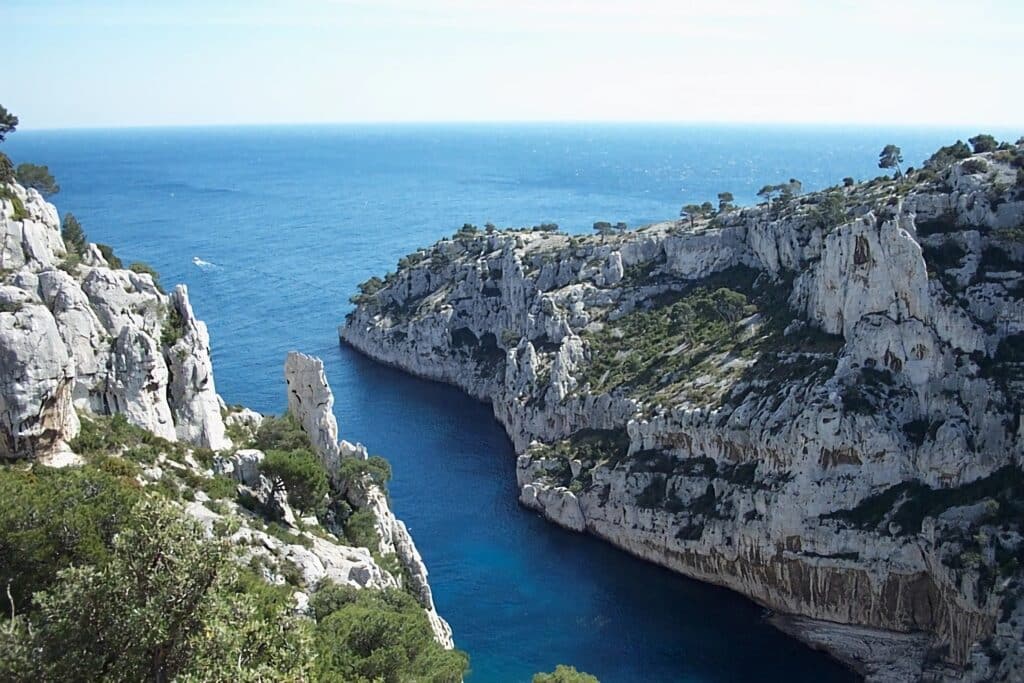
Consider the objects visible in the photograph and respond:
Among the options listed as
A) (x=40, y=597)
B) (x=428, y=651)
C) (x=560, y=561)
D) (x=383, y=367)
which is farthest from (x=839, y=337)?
(x=383, y=367)

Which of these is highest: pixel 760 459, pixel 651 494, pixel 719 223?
pixel 719 223

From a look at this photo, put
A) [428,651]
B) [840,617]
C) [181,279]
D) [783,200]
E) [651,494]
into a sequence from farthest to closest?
[181,279] → [783,200] → [651,494] → [840,617] → [428,651]

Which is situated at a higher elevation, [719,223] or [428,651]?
[719,223]

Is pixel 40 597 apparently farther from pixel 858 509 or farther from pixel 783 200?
pixel 783 200

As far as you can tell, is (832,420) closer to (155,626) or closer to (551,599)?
(551,599)

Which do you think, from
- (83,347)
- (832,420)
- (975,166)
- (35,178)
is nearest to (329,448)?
(83,347)

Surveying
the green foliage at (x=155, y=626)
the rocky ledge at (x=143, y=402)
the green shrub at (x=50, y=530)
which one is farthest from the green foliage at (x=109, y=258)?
the green foliage at (x=155, y=626)

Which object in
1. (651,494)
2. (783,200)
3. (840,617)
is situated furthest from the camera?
(783,200)

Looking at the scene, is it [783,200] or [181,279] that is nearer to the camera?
[783,200]
